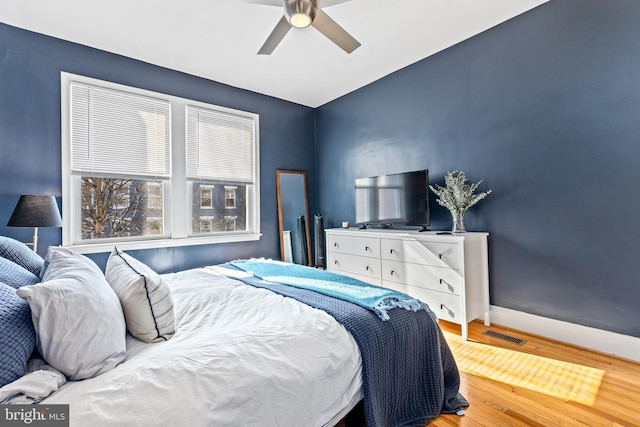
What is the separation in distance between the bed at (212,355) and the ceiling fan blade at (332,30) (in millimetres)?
1786

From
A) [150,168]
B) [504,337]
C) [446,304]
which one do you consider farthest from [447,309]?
[150,168]

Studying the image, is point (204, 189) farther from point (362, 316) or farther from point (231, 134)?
point (362, 316)

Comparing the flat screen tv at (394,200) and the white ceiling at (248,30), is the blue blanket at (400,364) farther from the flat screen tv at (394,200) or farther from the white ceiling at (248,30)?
the white ceiling at (248,30)

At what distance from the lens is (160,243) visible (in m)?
3.29

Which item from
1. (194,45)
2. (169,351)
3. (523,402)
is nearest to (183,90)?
(194,45)

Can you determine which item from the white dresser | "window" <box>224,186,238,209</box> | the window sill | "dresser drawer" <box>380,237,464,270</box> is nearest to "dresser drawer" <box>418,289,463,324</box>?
the white dresser

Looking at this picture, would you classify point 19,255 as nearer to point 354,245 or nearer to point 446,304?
point 354,245

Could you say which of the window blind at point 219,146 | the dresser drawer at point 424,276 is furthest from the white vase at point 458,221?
the window blind at point 219,146

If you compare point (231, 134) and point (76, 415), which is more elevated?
point (231, 134)

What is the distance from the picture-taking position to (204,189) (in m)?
3.70

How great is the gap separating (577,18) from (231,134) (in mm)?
3546

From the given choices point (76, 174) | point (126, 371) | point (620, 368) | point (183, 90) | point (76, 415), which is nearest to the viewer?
point (76, 415)

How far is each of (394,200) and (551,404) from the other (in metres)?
2.11

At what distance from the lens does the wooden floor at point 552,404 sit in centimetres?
154
